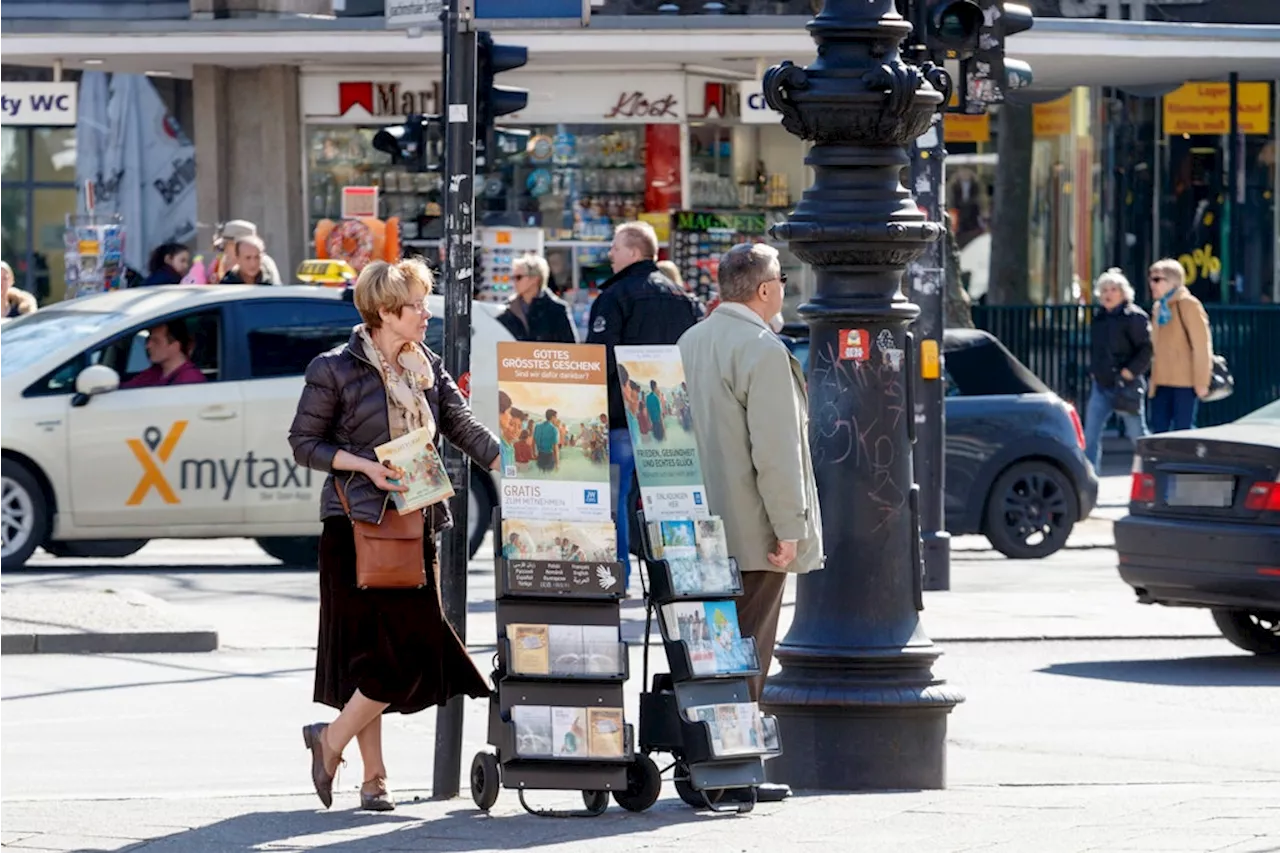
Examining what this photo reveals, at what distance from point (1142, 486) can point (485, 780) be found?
572cm

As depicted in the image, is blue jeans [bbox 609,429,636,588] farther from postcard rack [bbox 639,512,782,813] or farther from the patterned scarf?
the patterned scarf

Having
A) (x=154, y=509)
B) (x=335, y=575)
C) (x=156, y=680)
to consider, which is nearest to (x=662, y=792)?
(x=335, y=575)

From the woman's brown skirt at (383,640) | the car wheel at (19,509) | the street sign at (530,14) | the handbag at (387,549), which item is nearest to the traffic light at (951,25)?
the street sign at (530,14)

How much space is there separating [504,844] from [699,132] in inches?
720

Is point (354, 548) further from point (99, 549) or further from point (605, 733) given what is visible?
point (99, 549)

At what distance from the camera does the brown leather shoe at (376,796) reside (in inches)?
313

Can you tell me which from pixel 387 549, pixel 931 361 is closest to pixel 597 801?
pixel 387 549

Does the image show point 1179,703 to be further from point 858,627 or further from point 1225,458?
point 858,627

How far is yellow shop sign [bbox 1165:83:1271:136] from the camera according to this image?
29.2 meters

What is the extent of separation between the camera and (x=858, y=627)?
8602mm

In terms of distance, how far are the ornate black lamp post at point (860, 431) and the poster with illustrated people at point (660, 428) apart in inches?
30.2

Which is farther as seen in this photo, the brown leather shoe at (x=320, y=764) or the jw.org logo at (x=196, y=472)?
the jw.org logo at (x=196, y=472)

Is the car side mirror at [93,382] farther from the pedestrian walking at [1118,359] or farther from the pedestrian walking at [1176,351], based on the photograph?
the pedestrian walking at [1176,351]

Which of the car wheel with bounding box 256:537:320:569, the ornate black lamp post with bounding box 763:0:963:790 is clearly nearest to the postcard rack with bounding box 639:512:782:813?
the ornate black lamp post with bounding box 763:0:963:790
